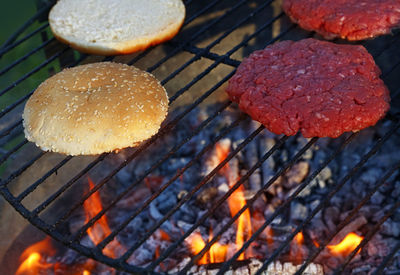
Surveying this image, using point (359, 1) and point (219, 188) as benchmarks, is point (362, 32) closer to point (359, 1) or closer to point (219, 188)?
point (359, 1)

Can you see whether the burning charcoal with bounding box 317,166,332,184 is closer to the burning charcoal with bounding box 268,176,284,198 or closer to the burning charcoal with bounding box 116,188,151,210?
the burning charcoal with bounding box 268,176,284,198

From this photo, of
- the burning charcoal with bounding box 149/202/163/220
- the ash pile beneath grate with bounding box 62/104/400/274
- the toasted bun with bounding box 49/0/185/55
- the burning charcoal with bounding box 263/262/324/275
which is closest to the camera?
the burning charcoal with bounding box 263/262/324/275

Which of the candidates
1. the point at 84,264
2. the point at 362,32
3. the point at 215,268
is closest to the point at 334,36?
the point at 362,32

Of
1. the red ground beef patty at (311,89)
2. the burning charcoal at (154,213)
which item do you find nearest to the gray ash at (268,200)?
the burning charcoal at (154,213)

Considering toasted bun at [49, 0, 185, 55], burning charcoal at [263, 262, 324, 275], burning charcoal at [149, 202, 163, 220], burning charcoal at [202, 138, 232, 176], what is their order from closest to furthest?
1. burning charcoal at [263, 262, 324, 275]
2. toasted bun at [49, 0, 185, 55]
3. burning charcoal at [149, 202, 163, 220]
4. burning charcoal at [202, 138, 232, 176]

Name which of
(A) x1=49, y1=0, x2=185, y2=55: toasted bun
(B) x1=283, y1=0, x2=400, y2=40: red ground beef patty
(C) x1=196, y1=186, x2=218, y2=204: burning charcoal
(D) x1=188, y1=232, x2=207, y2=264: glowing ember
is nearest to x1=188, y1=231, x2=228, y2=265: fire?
(D) x1=188, y1=232, x2=207, y2=264: glowing ember

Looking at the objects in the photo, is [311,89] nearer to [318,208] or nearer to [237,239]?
[318,208]
